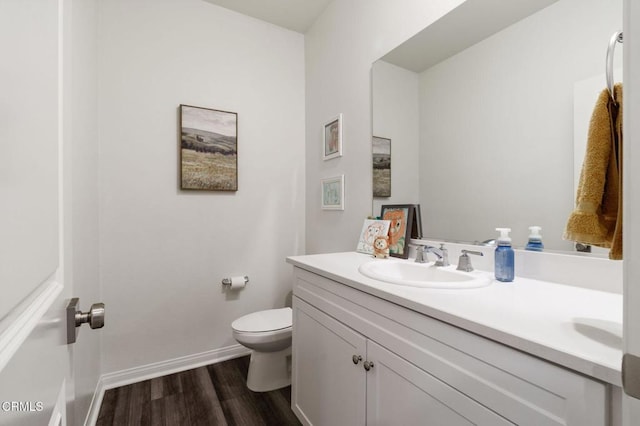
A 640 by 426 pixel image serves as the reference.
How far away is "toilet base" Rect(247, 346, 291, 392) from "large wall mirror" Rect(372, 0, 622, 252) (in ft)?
4.09

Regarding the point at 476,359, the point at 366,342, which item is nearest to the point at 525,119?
the point at 476,359

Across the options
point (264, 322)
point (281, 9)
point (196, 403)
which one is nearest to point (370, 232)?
point (264, 322)

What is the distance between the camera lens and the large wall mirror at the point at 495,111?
992 millimetres

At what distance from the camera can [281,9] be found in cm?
225

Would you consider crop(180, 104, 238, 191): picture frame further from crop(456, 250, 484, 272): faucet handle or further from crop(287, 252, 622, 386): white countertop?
crop(456, 250, 484, 272): faucet handle

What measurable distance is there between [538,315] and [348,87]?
173 centimetres

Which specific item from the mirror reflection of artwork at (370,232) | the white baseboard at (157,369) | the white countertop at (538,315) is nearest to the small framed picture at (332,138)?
the mirror reflection of artwork at (370,232)

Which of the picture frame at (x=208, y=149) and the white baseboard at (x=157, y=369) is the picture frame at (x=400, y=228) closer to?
the picture frame at (x=208, y=149)

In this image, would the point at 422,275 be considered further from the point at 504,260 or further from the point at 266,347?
the point at 266,347

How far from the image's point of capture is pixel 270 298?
2430 millimetres

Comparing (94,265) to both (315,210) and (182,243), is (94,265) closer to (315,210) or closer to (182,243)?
(182,243)

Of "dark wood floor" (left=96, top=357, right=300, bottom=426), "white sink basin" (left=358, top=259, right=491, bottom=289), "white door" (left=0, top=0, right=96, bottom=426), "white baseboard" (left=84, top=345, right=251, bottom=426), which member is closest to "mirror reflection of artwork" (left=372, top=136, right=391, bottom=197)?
"white sink basin" (left=358, top=259, right=491, bottom=289)

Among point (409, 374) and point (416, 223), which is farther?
point (416, 223)

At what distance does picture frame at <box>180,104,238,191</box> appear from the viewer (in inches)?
81.9
